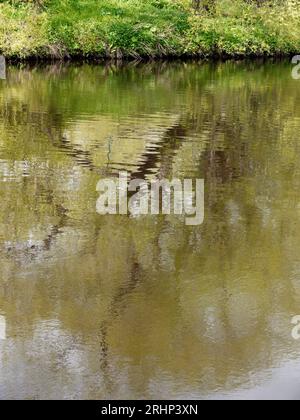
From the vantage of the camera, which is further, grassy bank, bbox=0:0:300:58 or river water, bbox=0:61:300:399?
grassy bank, bbox=0:0:300:58

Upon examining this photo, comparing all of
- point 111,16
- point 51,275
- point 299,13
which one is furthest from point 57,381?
point 299,13

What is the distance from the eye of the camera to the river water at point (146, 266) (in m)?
5.54

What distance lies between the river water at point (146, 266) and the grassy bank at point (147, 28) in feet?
42.9

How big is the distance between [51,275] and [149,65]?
2297 cm

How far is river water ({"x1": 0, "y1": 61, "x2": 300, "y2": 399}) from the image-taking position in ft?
18.2

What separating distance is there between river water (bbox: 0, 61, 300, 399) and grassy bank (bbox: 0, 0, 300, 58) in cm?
1308

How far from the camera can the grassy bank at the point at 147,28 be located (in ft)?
93.3

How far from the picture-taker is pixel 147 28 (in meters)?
30.8

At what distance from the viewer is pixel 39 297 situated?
6.74 meters

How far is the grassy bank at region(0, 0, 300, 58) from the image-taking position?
1120 inches

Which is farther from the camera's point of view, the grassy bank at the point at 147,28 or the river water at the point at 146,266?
the grassy bank at the point at 147,28

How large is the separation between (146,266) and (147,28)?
24203 mm

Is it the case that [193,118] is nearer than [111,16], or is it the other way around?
[193,118]
